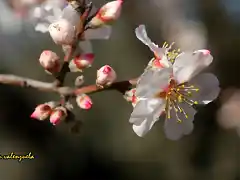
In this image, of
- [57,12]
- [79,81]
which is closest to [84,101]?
[79,81]

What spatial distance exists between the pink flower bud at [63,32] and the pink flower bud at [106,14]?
2.5 inches

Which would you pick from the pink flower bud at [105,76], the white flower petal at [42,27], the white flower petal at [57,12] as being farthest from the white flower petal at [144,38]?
the white flower petal at [42,27]

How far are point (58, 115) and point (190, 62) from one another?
1.09 ft

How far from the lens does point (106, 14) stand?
1158 millimetres

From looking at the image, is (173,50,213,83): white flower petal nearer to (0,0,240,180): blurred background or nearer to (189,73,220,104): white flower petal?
(189,73,220,104): white flower petal

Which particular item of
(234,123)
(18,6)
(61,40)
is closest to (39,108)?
(61,40)

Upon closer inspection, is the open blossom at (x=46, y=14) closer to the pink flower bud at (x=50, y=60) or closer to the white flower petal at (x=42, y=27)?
the white flower petal at (x=42, y=27)

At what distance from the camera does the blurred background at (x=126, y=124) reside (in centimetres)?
344

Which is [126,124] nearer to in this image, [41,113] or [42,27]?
[42,27]

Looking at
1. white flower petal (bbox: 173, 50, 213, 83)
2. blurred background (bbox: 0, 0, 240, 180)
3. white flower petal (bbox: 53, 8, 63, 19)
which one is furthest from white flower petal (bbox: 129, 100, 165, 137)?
blurred background (bbox: 0, 0, 240, 180)

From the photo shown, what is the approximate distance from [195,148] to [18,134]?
1.40 m

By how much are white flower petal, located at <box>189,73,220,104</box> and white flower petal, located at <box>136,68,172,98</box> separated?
4.1 inches

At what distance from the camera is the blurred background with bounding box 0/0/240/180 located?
3.44 metres

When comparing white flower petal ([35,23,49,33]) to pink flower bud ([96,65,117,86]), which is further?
white flower petal ([35,23,49,33])
